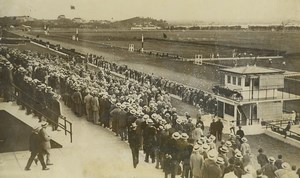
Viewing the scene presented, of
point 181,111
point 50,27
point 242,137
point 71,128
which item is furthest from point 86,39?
point 242,137

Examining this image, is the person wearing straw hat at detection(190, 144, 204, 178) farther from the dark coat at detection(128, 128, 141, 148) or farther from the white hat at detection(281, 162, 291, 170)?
the white hat at detection(281, 162, 291, 170)

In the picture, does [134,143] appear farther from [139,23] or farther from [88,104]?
[139,23]

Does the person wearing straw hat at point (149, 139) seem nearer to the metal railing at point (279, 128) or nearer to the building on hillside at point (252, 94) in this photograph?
the building on hillside at point (252, 94)

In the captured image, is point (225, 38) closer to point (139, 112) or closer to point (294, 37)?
point (294, 37)

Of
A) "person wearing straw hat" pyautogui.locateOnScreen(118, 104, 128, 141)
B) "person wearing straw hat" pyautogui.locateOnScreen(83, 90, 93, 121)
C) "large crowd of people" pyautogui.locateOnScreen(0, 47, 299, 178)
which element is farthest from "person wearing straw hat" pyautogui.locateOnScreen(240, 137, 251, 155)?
"person wearing straw hat" pyautogui.locateOnScreen(83, 90, 93, 121)

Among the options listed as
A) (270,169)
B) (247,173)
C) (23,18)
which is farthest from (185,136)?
(23,18)

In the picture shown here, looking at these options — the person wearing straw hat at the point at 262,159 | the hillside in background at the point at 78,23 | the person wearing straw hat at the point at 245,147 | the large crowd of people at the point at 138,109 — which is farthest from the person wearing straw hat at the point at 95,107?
the person wearing straw hat at the point at 262,159
